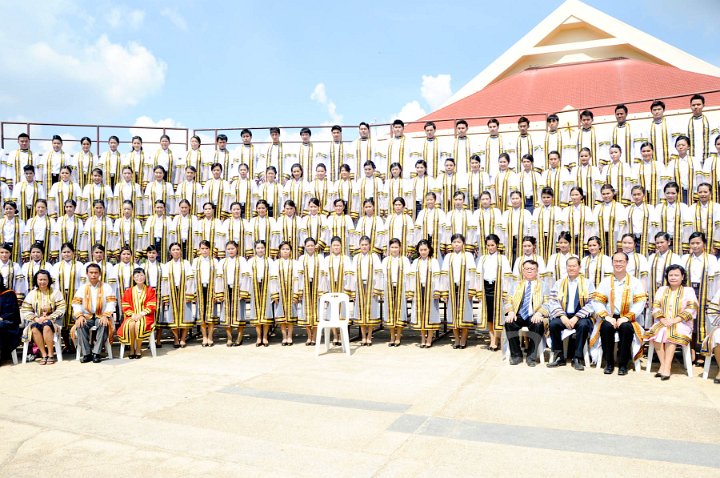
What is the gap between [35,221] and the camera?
952 cm

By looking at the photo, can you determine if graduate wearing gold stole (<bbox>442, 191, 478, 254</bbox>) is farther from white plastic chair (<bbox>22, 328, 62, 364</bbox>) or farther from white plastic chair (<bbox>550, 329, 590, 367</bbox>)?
white plastic chair (<bbox>22, 328, 62, 364</bbox>)

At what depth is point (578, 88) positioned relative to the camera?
22891mm

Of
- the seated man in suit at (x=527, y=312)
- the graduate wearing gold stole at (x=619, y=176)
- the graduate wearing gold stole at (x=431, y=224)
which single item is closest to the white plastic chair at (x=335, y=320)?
the graduate wearing gold stole at (x=431, y=224)

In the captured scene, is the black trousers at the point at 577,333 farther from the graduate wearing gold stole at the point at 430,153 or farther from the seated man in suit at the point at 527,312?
the graduate wearing gold stole at the point at 430,153

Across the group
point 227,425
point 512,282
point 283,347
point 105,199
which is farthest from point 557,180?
point 105,199

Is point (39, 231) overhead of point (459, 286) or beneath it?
overhead

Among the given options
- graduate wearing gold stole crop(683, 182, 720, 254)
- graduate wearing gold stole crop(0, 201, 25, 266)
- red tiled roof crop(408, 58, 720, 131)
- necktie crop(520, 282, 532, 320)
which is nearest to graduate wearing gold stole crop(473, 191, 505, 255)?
necktie crop(520, 282, 532, 320)

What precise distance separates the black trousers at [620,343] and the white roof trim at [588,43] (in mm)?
20672

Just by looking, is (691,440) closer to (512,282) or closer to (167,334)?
(512,282)

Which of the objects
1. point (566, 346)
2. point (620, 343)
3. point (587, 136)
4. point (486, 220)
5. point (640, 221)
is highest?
point (587, 136)

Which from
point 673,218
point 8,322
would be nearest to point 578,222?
point 673,218

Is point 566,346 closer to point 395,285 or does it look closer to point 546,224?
point 546,224

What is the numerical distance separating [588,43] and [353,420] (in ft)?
80.0

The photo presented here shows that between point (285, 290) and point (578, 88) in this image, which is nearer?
point (285, 290)
